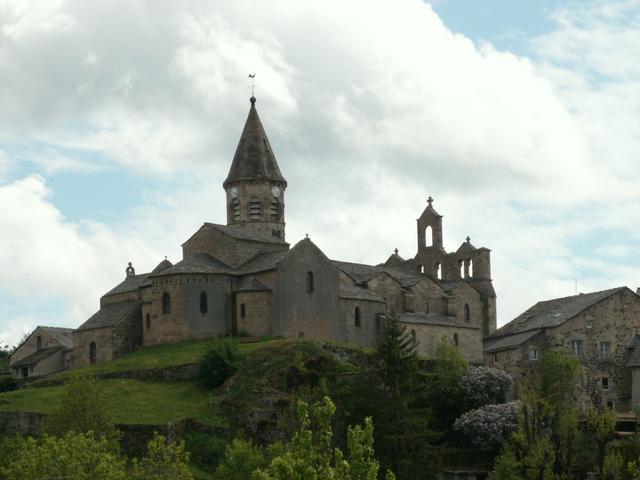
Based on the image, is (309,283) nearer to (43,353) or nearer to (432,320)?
(432,320)

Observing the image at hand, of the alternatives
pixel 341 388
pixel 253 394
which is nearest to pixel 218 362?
pixel 253 394

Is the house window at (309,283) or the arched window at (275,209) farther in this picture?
the arched window at (275,209)

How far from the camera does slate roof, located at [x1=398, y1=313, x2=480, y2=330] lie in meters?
90.8

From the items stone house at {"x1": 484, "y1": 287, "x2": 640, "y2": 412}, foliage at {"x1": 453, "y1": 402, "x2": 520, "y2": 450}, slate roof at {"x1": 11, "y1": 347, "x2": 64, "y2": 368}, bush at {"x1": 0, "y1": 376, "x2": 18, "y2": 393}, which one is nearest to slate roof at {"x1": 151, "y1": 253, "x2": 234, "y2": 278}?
bush at {"x1": 0, "y1": 376, "x2": 18, "y2": 393}

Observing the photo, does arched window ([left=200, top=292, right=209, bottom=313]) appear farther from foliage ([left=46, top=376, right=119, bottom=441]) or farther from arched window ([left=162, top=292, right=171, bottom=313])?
foliage ([left=46, top=376, right=119, bottom=441])

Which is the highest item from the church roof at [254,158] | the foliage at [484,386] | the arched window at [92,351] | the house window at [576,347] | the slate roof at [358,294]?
the church roof at [254,158]

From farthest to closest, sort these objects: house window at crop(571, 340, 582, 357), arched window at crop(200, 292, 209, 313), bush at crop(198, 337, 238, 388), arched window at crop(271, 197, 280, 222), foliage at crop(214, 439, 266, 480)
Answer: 1. arched window at crop(271, 197, 280, 222)
2. arched window at crop(200, 292, 209, 313)
3. house window at crop(571, 340, 582, 357)
4. bush at crop(198, 337, 238, 388)
5. foliage at crop(214, 439, 266, 480)

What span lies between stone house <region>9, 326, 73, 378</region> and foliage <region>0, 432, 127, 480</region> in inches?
1693

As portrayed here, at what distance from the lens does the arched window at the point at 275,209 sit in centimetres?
9625

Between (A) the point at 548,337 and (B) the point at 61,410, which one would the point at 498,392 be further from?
(B) the point at 61,410

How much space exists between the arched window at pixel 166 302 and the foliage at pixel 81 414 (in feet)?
64.4

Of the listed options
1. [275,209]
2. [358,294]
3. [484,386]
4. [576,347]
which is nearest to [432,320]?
[358,294]

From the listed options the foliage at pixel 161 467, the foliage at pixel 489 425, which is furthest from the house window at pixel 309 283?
the foliage at pixel 161 467

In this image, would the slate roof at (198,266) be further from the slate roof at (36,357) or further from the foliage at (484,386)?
the foliage at (484,386)
